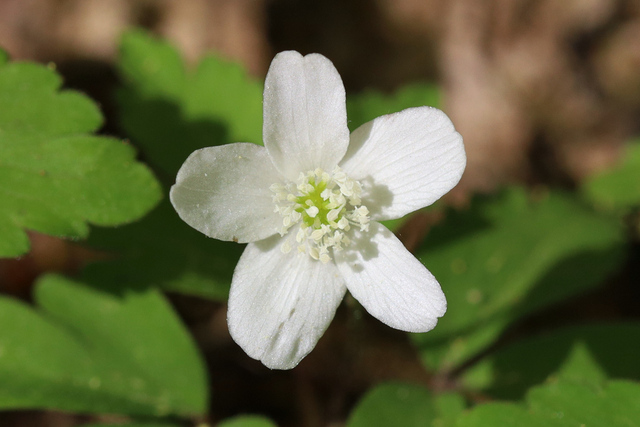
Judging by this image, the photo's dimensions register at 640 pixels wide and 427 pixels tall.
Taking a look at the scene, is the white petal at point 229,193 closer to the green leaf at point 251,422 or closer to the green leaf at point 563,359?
the green leaf at point 251,422

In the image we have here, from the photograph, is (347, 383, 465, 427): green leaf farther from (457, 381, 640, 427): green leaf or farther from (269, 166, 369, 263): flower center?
(269, 166, 369, 263): flower center

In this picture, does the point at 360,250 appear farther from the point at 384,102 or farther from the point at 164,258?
the point at 384,102

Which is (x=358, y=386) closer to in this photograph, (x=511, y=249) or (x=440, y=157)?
(x=511, y=249)

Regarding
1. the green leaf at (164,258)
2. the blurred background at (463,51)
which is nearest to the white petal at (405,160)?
the green leaf at (164,258)

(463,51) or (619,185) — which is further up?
(463,51)

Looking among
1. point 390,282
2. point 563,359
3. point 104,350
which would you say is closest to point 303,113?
point 390,282

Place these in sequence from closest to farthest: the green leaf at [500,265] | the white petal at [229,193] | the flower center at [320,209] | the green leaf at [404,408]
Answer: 1. the white petal at [229,193]
2. the flower center at [320,209]
3. the green leaf at [404,408]
4. the green leaf at [500,265]
